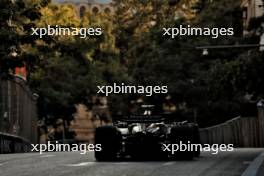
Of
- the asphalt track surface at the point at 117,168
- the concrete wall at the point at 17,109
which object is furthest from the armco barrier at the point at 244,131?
the asphalt track surface at the point at 117,168

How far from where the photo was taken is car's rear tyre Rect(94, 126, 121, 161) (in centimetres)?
2067

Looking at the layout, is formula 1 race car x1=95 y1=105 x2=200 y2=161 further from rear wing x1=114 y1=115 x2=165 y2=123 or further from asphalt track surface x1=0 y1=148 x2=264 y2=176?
asphalt track surface x1=0 y1=148 x2=264 y2=176

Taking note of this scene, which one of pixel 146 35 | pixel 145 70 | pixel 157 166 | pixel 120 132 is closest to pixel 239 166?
pixel 157 166

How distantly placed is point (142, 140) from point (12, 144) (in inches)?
644

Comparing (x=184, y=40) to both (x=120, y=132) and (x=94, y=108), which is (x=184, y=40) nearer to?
(x=94, y=108)

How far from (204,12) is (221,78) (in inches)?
1421

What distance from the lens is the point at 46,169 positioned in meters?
16.6

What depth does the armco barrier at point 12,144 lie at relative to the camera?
33.4 meters

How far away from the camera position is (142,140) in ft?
67.7

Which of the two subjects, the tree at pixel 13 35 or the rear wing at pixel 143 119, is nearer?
the rear wing at pixel 143 119

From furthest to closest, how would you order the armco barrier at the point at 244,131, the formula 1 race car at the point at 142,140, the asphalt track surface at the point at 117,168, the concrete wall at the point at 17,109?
the armco barrier at the point at 244,131, the concrete wall at the point at 17,109, the formula 1 race car at the point at 142,140, the asphalt track surface at the point at 117,168

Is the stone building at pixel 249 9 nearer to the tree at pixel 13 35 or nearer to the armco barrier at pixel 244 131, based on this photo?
the armco barrier at pixel 244 131

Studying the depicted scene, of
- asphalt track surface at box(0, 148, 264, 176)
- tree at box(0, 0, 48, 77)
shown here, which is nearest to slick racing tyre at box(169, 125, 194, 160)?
asphalt track surface at box(0, 148, 264, 176)

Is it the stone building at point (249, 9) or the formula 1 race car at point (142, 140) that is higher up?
the stone building at point (249, 9)
